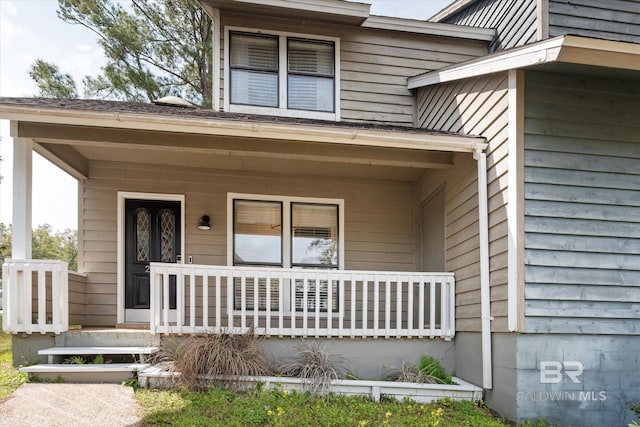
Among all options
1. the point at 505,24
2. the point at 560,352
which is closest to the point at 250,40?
the point at 505,24

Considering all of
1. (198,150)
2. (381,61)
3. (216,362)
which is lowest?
(216,362)

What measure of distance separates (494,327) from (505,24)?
4594mm

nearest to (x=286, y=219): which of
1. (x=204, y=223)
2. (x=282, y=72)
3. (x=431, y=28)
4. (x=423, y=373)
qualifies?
(x=204, y=223)

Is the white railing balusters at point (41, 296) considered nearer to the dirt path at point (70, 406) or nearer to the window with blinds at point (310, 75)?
the dirt path at point (70, 406)

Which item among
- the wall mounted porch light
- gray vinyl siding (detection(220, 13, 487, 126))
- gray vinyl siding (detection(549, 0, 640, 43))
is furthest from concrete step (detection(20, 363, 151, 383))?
gray vinyl siding (detection(549, 0, 640, 43))

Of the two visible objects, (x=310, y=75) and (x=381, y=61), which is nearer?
(x=310, y=75)

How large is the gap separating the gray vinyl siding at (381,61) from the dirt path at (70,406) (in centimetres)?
478

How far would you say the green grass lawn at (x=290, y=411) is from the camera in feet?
11.4

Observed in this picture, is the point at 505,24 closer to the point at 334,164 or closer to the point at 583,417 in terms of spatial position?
the point at 334,164

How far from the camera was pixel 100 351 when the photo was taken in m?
4.42

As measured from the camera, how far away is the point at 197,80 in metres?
11.1

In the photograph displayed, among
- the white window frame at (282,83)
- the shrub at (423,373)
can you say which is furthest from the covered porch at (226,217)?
the white window frame at (282,83)

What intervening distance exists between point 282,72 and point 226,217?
95.2 inches

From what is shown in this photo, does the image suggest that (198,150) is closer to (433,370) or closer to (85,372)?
(85,372)
